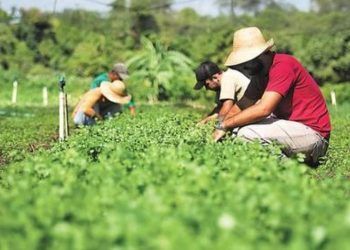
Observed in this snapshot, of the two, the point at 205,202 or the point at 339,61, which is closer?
the point at 205,202

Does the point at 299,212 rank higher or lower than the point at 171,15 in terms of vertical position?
lower

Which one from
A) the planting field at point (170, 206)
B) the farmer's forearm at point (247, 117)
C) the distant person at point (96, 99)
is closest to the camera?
the planting field at point (170, 206)

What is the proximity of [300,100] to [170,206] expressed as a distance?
4198mm

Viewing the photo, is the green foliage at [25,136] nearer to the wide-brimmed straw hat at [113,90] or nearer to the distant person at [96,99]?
the distant person at [96,99]

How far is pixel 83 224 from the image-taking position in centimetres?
315

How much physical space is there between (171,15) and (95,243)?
244ft

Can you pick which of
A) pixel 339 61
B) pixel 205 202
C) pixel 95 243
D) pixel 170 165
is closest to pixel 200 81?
pixel 170 165

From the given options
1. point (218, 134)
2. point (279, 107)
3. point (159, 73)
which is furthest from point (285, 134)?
point (159, 73)

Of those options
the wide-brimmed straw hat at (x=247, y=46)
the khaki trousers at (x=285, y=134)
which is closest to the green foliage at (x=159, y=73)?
the wide-brimmed straw hat at (x=247, y=46)

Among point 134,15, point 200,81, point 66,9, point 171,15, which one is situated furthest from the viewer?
point 171,15

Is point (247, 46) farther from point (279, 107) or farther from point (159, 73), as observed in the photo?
→ point (159, 73)

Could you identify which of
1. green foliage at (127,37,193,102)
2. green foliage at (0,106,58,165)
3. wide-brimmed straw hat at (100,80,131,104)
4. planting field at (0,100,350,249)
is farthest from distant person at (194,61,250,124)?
green foliage at (127,37,193,102)

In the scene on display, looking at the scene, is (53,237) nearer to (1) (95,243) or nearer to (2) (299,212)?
(1) (95,243)

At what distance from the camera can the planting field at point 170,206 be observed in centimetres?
271
